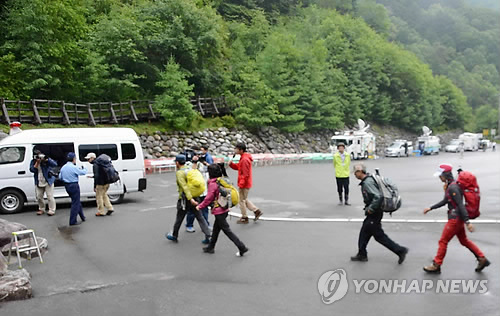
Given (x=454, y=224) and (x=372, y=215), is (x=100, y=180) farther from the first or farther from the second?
(x=454, y=224)

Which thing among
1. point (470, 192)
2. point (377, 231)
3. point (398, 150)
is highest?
point (470, 192)

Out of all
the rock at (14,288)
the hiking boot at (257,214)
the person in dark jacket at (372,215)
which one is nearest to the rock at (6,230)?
the rock at (14,288)

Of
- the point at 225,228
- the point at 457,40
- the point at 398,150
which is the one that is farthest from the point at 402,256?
the point at 457,40

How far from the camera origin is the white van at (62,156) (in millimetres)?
12719

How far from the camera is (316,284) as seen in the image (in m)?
6.57

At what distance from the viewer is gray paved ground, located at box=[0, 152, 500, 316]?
5.74 m

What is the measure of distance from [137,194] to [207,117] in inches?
853

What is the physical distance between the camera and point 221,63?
140 feet

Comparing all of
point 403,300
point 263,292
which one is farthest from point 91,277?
point 403,300

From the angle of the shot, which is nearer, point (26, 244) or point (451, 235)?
point (451, 235)

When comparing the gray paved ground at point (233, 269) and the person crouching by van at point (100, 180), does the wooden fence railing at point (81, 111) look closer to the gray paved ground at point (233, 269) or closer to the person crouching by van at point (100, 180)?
the gray paved ground at point (233, 269)

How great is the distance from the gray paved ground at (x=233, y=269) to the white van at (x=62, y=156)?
0.85m

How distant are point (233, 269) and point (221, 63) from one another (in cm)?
3722

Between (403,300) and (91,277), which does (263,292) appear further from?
(91,277)
